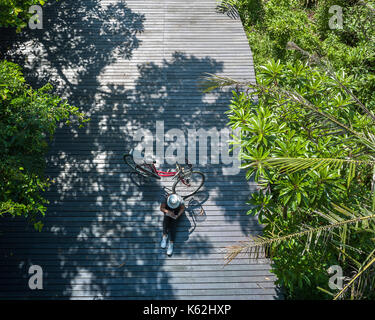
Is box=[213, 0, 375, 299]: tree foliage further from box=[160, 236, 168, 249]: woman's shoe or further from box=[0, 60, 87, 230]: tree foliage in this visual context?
box=[0, 60, 87, 230]: tree foliage

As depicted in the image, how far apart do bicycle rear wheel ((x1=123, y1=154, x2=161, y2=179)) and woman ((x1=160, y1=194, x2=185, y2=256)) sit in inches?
40.7

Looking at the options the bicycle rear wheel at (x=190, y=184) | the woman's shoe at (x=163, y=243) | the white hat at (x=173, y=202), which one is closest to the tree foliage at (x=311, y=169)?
the white hat at (x=173, y=202)

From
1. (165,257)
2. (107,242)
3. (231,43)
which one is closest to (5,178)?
(107,242)

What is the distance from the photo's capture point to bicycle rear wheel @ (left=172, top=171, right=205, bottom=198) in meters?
7.91

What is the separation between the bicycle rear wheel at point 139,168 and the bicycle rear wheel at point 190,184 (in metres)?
0.65

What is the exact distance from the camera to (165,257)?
709cm

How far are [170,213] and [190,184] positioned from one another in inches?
52.2

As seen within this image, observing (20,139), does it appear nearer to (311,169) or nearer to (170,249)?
(170,249)

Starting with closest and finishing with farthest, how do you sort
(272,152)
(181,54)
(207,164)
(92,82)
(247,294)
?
(272,152), (247,294), (207,164), (92,82), (181,54)

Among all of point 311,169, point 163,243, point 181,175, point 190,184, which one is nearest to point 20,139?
point 163,243

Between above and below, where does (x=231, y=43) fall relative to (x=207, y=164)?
above

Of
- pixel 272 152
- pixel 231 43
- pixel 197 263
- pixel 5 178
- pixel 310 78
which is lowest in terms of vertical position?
pixel 197 263
